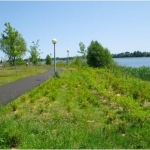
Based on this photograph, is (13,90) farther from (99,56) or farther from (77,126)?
(99,56)

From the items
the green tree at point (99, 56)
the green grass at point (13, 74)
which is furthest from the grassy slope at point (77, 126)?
the green tree at point (99, 56)

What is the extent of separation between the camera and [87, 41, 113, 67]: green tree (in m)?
41.2

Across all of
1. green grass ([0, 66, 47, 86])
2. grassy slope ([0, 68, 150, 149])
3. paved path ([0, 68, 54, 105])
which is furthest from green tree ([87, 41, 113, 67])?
grassy slope ([0, 68, 150, 149])

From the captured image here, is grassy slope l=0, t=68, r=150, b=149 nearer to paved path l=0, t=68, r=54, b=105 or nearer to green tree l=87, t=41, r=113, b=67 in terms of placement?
paved path l=0, t=68, r=54, b=105

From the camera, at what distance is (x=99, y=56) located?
41406 millimetres

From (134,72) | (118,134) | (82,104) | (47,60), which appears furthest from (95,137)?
(47,60)

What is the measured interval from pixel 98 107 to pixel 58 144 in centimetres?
368

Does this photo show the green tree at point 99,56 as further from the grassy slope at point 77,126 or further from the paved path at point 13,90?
the grassy slope at point 77,126

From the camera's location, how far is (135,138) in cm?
509

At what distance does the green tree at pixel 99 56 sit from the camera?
41.2 meters

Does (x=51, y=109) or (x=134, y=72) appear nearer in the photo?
(x=51, y=109)

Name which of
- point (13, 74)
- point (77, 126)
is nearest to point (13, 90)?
point (77, 126)

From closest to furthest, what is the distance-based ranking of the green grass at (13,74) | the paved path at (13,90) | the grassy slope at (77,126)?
1. the grassy slope at (77,126)
2. the paved path at (13,90)
3. the green grass at (13,74)

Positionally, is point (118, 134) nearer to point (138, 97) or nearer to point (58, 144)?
point (58, 144)
